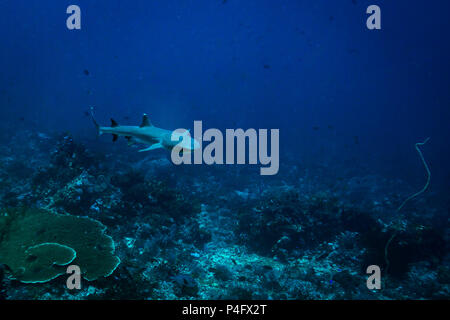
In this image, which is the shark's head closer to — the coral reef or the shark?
the shark

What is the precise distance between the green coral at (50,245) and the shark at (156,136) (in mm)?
2950

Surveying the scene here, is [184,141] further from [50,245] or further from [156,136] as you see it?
[50,245]

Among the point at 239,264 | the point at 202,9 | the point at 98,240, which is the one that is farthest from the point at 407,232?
the point at 202,9

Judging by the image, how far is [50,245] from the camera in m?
5.86

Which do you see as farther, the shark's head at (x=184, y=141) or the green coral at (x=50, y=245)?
the green coral at (x=50, y=245)

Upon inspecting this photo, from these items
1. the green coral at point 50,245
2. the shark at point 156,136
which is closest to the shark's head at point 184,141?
the shark at point 156,136

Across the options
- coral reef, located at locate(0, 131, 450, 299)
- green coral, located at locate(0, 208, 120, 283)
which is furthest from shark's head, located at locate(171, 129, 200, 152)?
green coral, located at locate(0, 208, 120, 283)

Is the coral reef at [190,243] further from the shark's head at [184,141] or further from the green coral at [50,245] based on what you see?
the shark's head at [184,141]

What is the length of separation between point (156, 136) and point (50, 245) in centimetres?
384

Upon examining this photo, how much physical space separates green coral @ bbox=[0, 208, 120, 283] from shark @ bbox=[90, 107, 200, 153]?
295 cm

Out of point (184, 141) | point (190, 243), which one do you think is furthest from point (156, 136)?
point (190, 243)

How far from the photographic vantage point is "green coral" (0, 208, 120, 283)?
533 cm

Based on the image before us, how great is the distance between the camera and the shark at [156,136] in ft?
15.6

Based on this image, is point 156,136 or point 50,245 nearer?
point 156,136
